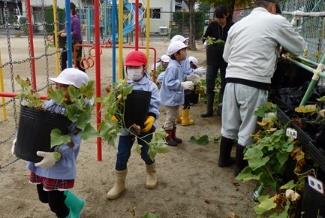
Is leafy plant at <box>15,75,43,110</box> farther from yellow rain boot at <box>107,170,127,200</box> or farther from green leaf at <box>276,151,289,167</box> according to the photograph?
green leaf at <box>276,151,289,167</box>

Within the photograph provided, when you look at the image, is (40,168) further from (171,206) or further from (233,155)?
(233,155)

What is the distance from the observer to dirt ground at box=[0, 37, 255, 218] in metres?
2.95

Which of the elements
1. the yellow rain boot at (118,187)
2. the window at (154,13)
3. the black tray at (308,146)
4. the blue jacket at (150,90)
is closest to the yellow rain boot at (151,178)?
the yellow rain boot at (118,187)

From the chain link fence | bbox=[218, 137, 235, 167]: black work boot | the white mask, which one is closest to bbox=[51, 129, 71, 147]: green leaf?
the white mask

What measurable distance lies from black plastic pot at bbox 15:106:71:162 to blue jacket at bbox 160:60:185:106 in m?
2.10

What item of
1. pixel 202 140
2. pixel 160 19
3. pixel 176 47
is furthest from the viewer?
pixel 160 19

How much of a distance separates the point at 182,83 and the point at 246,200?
64.5 inches

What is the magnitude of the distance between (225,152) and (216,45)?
6.58 feet

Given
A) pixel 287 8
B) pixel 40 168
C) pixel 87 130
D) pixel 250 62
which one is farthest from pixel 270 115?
pixel 287 8

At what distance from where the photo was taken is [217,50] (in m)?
5.31

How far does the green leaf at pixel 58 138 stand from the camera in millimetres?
2113

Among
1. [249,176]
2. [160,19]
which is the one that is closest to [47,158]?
[249,176]

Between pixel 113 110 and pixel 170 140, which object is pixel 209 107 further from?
pixel 113 110

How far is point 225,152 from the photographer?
12.4 ft
